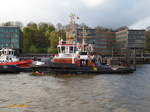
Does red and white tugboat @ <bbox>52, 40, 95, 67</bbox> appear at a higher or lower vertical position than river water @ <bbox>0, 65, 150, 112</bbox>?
higher

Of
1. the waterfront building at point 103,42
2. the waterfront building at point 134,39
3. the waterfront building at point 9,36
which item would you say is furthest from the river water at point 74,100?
the waterfront building at point 103,42

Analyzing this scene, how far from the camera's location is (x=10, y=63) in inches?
1583

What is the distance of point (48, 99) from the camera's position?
1841 centimetres

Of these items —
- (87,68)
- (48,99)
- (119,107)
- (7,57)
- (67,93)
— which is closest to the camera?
(119,107)

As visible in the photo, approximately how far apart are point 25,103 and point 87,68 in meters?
19.2

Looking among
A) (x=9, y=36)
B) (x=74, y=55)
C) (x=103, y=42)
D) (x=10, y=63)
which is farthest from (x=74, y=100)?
(x=103, y=42)

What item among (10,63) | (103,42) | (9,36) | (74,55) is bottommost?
(10,63)

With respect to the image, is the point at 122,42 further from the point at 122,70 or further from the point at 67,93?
the point at 67,93

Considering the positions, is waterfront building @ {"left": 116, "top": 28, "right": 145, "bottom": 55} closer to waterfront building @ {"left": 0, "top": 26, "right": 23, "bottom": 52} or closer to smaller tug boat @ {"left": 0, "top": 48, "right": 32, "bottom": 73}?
waterfront building @ {"left": 0, "top": 26, "right": 23, "bottom": 52}

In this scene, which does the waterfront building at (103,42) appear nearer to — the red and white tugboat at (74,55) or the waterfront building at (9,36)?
the waterfront building at (9,36)

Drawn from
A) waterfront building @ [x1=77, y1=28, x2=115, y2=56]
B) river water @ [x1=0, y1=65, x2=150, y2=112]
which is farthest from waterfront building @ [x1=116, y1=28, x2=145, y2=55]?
river water @ [x1=0, y1=65, x2=150, y2=112]

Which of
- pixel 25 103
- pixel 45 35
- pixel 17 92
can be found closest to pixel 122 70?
pixel 17 92

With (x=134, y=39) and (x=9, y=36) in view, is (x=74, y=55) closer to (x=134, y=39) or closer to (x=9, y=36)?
(x=9, y=36)

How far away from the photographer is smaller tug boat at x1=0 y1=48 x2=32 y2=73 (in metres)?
37.5
